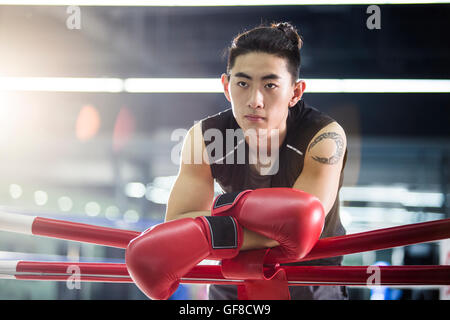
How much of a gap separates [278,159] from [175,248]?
0.51 m

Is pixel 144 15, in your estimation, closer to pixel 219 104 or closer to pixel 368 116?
pixel 219 104

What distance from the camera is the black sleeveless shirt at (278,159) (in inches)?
43.6

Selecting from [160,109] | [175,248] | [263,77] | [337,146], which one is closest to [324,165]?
[337,146]

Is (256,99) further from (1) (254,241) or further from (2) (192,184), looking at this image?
(1) (254,241)

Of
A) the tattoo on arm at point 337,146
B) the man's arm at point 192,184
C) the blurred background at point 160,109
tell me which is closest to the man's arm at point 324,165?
the tattoo on arm at point 337,146

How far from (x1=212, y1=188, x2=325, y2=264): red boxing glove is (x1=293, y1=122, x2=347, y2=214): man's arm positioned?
203mm

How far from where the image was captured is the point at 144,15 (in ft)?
6.49

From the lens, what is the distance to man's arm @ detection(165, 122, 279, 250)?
106cm

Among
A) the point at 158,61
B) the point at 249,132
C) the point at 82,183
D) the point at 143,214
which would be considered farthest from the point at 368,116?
the point at 82,183

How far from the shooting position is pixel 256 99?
1.03 metres

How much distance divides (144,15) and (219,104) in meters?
0.69

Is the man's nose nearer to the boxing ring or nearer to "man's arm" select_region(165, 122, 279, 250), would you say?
"man's arm" select_region(165, 122, 279, 250)

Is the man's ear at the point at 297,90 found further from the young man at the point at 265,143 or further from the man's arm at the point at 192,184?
the man's arm at the point at 192,184
